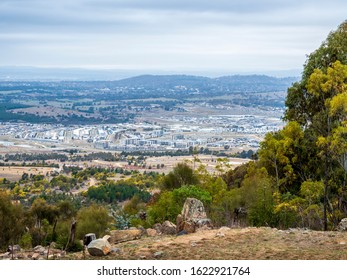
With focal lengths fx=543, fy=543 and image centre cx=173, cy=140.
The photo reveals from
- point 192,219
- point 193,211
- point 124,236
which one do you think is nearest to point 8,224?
point 124,236

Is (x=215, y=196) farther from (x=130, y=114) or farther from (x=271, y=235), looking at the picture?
(x=130, y=114)

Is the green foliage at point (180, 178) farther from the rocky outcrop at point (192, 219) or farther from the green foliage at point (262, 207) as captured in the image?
the rocky outcrop at point (192, 219)

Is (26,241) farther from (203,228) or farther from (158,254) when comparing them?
(158,254)

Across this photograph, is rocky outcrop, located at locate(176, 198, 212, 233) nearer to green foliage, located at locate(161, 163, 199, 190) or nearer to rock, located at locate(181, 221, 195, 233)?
rock, located at locate(181, 221, 195, 233)

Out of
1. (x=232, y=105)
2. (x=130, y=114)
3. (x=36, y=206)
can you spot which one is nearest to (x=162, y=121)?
(x=130, y=114)

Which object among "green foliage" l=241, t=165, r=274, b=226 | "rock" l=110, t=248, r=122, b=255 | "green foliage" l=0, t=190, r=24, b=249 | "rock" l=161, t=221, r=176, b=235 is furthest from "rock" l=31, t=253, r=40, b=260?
"green foliage" l=241, t=165, r=274, b=226

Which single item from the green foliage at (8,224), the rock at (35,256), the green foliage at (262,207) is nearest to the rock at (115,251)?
the rock at (35,256)

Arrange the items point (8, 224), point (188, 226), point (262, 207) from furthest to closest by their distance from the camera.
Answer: point (8, 224) → point (262, 207) → point (188, 226)
